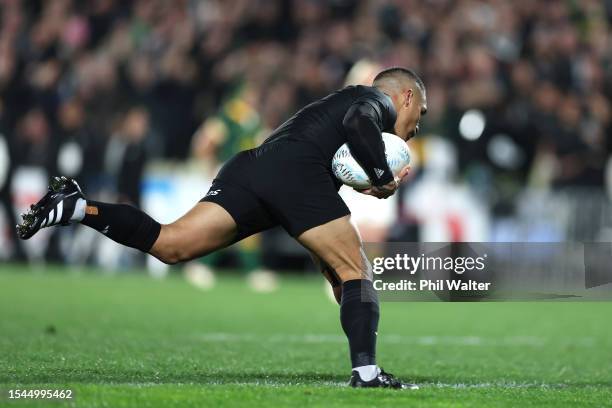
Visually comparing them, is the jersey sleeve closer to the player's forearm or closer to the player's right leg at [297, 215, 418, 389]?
the player's forearm

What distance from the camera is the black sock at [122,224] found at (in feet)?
21.7

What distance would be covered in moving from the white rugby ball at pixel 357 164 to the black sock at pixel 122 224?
41.6 inches

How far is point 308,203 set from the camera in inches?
253

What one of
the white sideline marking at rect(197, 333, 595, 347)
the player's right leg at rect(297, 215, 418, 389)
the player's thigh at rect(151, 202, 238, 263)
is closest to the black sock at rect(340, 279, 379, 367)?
the player's right leg at rect(297, 215, 418, 389)

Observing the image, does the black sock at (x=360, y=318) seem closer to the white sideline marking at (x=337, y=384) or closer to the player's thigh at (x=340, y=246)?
the player's thigh at (x=340, y=246)

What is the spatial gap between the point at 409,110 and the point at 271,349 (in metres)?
2.51

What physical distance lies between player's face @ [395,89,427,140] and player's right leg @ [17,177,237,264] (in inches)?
42.9

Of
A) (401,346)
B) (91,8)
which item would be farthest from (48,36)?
(401,346)

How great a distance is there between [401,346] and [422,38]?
10136 mm

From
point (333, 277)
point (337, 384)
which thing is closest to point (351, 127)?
point (333, 277)

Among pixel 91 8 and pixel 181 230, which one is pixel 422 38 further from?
pixel 181 230

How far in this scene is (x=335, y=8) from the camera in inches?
784

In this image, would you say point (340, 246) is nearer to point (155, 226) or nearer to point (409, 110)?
point (409, 110)

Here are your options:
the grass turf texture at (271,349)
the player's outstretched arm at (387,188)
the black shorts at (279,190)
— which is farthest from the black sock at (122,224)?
the player's outstretched arm at (387,188)
